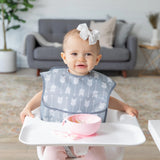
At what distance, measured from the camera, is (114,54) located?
14.2 ft

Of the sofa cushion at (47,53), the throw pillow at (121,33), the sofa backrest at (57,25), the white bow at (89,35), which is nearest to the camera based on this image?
the white bow at (89,35)

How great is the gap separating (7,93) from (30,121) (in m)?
2.52

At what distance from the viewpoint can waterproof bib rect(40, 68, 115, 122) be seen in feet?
4.37

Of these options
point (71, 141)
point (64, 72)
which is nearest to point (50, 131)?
point (71, 141)

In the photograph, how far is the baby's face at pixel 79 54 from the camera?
4.21ft

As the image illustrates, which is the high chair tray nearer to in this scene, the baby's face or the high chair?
the high chair

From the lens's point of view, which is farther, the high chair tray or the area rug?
the area rug

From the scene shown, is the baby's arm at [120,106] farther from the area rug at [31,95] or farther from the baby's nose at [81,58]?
the area rug at [31,95]

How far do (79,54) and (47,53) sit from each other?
10.1 feet

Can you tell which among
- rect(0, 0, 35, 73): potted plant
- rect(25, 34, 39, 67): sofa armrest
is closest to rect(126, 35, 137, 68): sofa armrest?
rect(25, 34, 39, 67): sofa armrest

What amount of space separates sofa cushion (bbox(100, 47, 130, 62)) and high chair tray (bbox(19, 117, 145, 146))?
128 inches

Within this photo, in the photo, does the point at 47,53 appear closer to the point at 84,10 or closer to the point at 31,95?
the point at 31,95

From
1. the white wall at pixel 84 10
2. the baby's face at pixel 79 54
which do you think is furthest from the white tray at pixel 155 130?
the white wall at pixel 84 10

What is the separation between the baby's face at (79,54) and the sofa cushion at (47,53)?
3.02m
